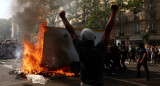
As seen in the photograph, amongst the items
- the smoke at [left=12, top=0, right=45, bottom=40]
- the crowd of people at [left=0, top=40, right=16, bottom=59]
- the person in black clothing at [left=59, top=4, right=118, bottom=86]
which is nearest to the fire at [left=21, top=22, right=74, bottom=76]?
the smoke at [left=12, top=0, right=45, bottom=40]

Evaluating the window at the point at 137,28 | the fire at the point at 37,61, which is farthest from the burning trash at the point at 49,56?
the window at the point at 137,28

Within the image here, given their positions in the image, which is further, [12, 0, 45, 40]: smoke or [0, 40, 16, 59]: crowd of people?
[0, 40, 16, 59]: crowd of people

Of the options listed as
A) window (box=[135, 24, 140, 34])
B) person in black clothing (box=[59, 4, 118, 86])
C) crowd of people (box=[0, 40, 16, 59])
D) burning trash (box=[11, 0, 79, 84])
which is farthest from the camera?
window (box=[135, 24, 140, 34])

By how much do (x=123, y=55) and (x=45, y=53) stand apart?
4.63 metres

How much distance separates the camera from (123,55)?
9469 mm

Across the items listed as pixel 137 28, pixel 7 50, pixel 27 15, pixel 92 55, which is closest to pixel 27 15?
pixel 27 15

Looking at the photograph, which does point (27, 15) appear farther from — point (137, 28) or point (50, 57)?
point (137, 28)

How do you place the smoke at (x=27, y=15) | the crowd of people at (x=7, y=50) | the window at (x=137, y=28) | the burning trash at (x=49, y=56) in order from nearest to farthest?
the burning trash at (x=49, y=56)
the smoke at (x=27, y=15)
the crowd of people at (x=7, y=50)
the window at (x=137, y=28)

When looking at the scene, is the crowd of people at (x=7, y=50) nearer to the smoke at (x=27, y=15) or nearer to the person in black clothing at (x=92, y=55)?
the smoke at (x=27, y=15)

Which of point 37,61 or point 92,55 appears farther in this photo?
point 37,61

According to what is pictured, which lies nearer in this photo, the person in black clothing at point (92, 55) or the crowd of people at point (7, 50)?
the person in black clothing at point (92, 55)

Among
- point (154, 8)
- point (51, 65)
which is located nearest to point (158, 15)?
point (154, 8)

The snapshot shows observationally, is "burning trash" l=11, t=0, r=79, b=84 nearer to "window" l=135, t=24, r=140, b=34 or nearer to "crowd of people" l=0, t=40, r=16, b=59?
"crowd of people" l=0, t=40, r=16, b=59

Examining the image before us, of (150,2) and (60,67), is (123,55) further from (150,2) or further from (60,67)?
(150,2)
